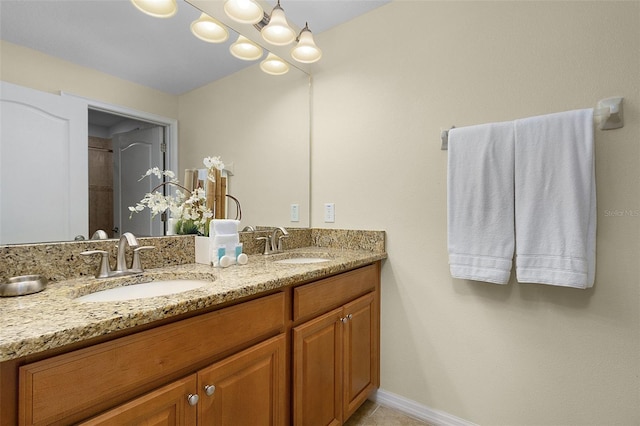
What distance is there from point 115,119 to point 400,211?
143 centimetres

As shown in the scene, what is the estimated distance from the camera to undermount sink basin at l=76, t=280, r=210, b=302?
0.99 meters

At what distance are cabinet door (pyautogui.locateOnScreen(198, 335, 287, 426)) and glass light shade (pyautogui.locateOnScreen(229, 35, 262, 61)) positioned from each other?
1518mm

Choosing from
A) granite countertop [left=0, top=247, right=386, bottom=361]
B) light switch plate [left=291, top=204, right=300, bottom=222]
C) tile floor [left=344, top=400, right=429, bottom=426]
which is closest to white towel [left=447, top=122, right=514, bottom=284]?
granite countertop [left=0, top=247, right=386, bottom=361]

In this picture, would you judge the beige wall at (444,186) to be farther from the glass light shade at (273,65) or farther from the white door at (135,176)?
the white door at (135,176)

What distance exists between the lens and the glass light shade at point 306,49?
1.75 m

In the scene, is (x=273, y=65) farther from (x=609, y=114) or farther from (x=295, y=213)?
(x=609, y=114)

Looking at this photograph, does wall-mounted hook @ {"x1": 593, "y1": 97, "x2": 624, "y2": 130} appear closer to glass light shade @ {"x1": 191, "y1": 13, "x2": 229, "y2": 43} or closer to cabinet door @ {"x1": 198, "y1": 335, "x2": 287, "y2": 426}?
cabinet door @ {"x1": 198, "y1": 335, "x2": 287, "y2": 426}

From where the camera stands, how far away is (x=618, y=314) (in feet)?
4.07

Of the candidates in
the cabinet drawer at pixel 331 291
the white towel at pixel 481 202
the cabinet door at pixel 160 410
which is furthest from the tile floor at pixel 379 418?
the cabinet door at pixel 160 410

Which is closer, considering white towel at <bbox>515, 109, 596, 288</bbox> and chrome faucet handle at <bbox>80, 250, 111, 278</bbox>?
chrome faucet handle at <bbox>80, 250, 111, 278</bbox>

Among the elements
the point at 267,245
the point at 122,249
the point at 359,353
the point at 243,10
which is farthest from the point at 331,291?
the point at 243,10

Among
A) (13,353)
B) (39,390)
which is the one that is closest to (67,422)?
(39,390)

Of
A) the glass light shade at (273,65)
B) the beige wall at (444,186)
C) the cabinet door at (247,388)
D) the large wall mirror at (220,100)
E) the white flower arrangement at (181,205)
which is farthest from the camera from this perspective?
the glass light shade at (273,65)

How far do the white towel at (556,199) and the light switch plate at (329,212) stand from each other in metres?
1.03
